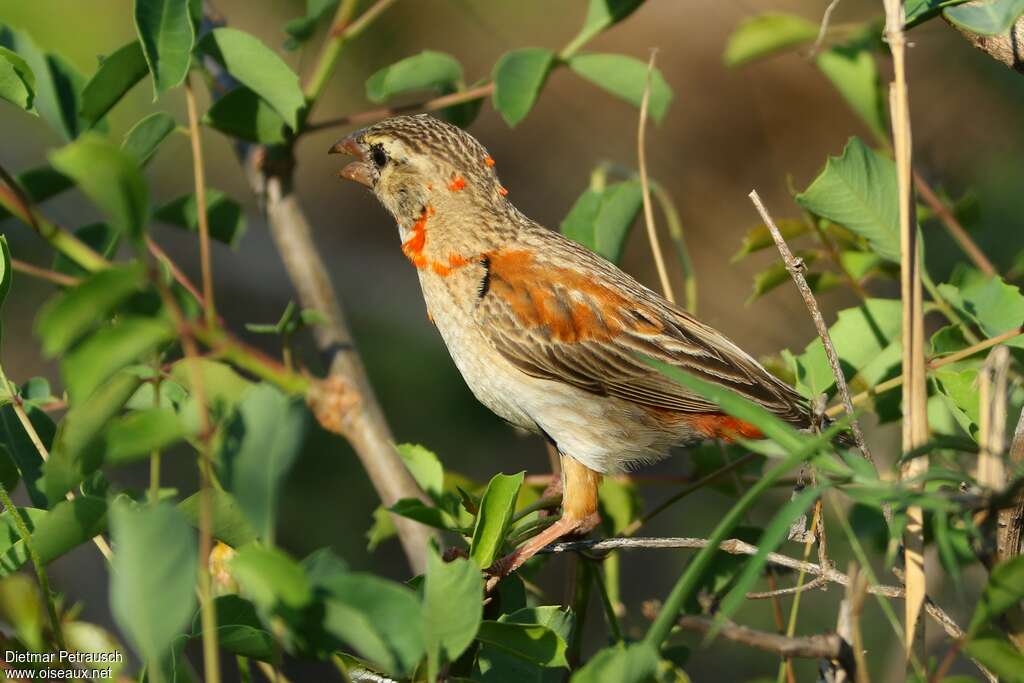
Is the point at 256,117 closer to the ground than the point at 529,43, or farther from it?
closer to the ground

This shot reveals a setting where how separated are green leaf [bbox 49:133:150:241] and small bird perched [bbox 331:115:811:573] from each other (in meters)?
1.89

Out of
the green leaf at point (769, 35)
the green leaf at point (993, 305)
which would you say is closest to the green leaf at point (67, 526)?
the green leaf at point (993, 305)

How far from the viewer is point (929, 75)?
296 inches

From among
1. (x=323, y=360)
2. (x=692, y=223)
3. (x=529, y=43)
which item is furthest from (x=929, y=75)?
(x=323, y=360)

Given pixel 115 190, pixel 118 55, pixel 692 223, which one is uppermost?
pixel 118 55

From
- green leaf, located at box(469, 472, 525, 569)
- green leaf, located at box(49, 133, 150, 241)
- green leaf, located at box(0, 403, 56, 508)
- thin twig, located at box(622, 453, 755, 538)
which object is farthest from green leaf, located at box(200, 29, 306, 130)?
green leaf, located at box(49, 133, 150, 241)

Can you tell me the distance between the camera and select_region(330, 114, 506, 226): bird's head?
3.70 metres

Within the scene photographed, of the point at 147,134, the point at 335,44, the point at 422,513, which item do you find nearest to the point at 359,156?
the point at 335,44

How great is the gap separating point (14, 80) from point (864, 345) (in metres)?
1.96

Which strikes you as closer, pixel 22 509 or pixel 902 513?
pixel 902 513

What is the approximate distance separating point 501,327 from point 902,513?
6.41 ft

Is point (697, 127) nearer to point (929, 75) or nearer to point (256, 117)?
point (929, 75)

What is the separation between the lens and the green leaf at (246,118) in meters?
2.87

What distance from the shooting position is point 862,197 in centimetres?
245
